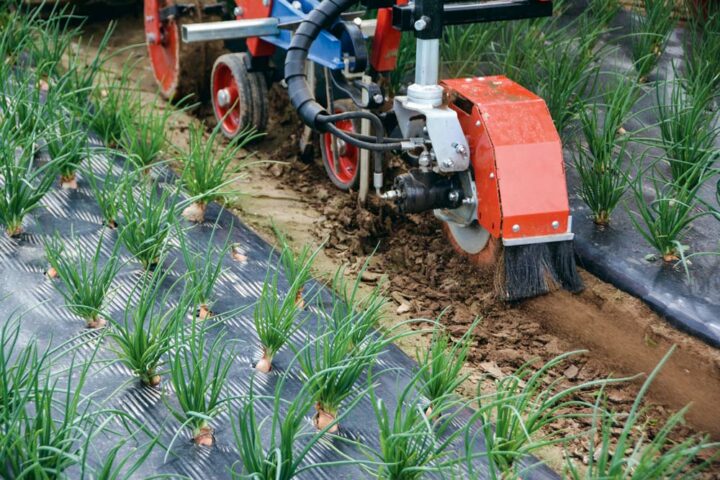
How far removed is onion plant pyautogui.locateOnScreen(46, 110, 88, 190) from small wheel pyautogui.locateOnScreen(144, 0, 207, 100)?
1.06 metres

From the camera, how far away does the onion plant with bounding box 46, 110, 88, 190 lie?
10.1 feet

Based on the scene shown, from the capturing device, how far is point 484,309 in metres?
2.98

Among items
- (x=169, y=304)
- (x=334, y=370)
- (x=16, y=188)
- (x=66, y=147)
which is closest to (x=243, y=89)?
(x=66, y=147)

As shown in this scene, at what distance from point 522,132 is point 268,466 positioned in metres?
1.35

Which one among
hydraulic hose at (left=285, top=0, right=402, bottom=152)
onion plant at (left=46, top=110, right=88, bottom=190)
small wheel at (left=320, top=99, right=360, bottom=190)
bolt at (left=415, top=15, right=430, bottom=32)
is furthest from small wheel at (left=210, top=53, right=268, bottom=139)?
bolt at (left=415, top=15, right=430, bottom=32)

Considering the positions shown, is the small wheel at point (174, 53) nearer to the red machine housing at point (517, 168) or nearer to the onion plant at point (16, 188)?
the onion plant at point (16, 188)

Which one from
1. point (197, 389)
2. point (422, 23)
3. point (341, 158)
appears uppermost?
point (422, 23)

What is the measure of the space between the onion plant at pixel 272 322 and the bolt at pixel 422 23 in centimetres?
86

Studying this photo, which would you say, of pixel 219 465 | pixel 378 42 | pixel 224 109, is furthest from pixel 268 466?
pixel 224 109

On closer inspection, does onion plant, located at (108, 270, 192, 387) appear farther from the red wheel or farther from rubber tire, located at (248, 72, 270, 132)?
rubber tire, located at (248, 72, 270, 132)

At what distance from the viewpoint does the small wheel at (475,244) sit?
2.95m

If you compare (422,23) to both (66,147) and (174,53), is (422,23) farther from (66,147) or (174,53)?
(174,53)

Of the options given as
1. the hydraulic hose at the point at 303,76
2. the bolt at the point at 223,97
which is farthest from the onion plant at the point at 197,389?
the bolt at the point at 223,97

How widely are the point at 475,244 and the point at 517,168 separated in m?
0.39
